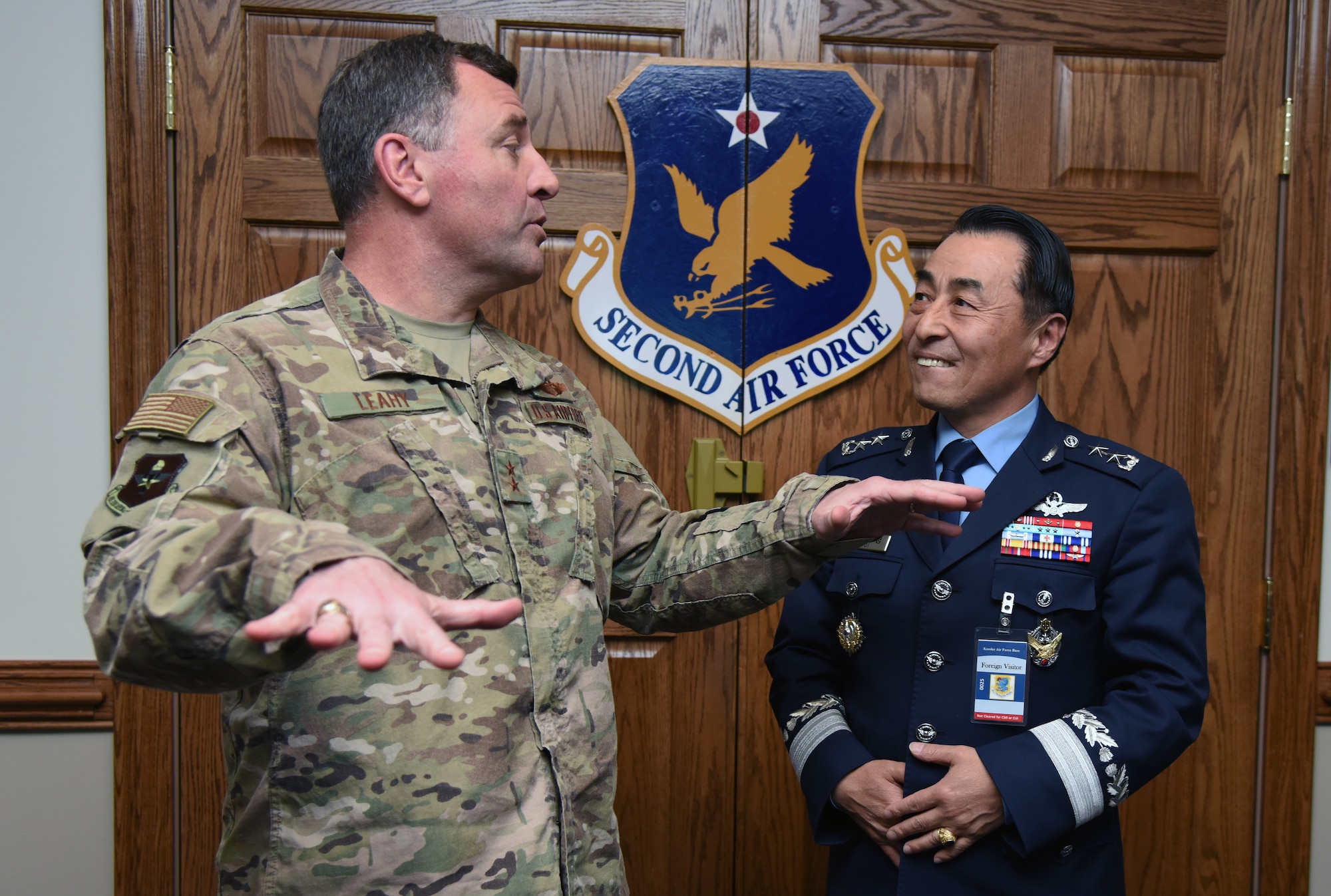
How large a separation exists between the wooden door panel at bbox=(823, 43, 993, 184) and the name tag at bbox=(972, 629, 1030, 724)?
1.03 metres

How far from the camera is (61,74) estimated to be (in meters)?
1.91

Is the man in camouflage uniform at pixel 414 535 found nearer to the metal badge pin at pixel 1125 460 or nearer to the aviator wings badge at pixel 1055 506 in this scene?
the aviator wings badge at pixel 1055 506

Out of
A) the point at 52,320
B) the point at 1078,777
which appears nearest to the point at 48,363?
the point at 52,320

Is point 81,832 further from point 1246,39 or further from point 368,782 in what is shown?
point 1246,39

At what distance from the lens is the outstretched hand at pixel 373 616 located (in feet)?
2.43

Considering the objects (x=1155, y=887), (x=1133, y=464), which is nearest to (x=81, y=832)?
(x=1133, y=464)

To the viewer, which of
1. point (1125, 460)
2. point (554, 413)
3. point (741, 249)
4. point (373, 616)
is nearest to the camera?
point (373, 616)

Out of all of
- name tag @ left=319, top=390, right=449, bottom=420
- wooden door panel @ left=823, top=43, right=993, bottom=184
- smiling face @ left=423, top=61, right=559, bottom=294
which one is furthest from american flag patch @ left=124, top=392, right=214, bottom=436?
wooden door panel @ left=823, top=43, right=993, bottom=184

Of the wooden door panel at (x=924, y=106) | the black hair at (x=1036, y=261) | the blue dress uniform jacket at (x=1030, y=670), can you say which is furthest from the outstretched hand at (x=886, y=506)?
the wooden door panel at (x=924, y=106)

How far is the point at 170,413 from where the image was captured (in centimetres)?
104

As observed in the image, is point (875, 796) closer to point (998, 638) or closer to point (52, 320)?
point (998, 638)

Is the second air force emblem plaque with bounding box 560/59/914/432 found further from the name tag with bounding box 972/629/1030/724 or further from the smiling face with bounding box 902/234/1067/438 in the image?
the name tag with bounding box 972/629/1030/724

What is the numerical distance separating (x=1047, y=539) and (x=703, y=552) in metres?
0.51

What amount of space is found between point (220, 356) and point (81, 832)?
4.37 ft
